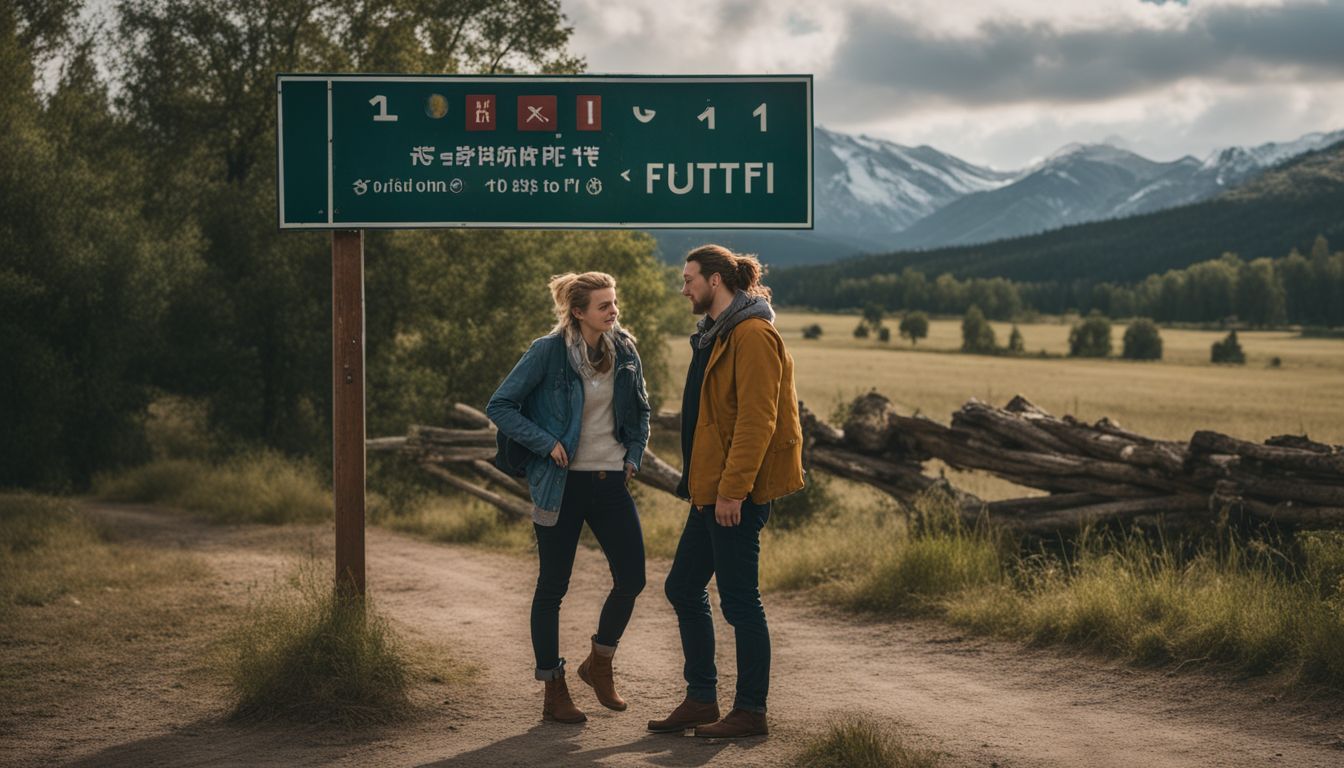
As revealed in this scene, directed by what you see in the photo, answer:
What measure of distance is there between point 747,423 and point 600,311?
943 millimetres

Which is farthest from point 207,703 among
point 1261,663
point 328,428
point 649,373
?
point 649,373

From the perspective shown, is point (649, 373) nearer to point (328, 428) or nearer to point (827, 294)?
point (328, 428)

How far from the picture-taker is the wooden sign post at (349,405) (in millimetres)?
6738

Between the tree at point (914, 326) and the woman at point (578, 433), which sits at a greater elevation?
the tree at point (914, 326)

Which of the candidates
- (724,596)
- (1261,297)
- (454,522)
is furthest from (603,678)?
(1261,297)

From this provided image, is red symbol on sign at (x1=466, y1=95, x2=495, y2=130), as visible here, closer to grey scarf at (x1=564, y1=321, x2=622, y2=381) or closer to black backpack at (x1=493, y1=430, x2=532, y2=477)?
grey scarf at (x1=564, y1=321, x2=622, y2=381)

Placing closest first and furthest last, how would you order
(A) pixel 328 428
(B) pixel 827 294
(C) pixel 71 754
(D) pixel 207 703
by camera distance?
(C) pixel 71 754, (D) pixel 207 703, (A) pixel 328 428, (B) pixel 827 294

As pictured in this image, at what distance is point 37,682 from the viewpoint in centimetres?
690

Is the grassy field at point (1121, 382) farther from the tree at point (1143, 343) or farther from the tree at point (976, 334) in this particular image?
the tree at point (976, 334)

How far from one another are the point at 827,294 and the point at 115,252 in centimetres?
18137

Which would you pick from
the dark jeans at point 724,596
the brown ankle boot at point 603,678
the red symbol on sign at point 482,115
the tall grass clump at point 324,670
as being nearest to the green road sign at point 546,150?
the red symbol on sign at point 482,115

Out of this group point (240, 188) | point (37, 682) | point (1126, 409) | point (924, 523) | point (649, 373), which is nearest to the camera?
point (37, 682)

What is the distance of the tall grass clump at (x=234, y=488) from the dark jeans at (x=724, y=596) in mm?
10256

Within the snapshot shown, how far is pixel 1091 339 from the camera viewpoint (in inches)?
3883
